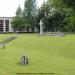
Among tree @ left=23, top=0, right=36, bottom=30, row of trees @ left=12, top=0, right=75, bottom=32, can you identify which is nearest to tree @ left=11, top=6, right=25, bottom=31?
row of trees @ left=12, top=0, right=75, bottom=32

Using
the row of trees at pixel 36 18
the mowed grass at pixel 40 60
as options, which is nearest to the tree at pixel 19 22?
the row of trees at pixel 36 18

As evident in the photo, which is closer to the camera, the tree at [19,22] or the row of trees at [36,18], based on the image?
the row of trees at [36,18]

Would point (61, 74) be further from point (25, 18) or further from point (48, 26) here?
point (25, 18)

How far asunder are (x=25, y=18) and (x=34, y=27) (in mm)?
3967

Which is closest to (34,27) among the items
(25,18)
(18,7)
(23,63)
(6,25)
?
(25,18)

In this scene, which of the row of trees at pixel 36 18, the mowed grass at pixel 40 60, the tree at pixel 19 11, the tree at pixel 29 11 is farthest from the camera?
the tree at pixel 19 11

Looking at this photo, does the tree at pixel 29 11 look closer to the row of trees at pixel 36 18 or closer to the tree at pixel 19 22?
the row of trees at pixel 36 18

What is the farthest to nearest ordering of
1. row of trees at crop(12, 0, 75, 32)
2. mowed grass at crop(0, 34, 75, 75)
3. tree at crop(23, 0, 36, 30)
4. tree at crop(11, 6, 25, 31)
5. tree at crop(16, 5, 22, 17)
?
1. tree at crop(16, 5, 22, 17)
2. tree at crop(11, 6, 25, 31)
3. tree at crop(23, 0, 36, 30)
4. row of trees at crop(12, 0, 75, 32)
5. mowed grass at crop(0, 34, 75, 75)

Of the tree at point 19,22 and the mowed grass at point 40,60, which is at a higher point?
the tree at point 19,22

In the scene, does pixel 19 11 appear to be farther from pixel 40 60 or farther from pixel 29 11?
pixel 40 60

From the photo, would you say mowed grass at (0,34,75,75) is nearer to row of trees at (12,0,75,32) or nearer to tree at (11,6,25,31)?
row of trees at (12,0,75,32)

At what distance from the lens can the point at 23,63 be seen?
2183 centimetres

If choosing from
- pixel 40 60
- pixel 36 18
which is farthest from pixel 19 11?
pixel 40 60

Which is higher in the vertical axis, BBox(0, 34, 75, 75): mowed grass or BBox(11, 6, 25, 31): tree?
BBox(11, 6, 25, 31): tree
